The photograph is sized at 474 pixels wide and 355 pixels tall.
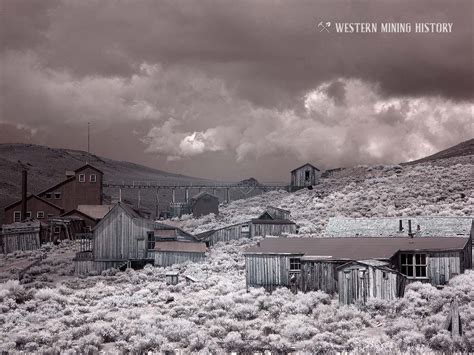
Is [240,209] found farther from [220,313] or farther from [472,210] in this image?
[220,313]

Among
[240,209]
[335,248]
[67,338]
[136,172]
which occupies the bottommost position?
[67,338]

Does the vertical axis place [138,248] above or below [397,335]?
above

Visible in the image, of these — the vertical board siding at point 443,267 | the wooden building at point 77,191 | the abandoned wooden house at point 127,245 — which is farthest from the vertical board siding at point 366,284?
the wooden building at point 77,191

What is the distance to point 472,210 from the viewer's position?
181 feet

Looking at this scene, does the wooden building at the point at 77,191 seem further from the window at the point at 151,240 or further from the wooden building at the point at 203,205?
the window at the point at 151,240

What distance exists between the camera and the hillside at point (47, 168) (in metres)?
112

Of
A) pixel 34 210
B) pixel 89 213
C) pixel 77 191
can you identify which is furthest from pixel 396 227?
pixel 34 210

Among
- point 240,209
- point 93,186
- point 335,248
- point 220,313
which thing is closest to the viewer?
point 220,313

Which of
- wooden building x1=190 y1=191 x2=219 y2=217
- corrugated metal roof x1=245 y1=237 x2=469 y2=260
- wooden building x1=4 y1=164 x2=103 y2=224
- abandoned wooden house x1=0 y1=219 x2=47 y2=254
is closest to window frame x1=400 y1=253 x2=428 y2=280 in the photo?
corrugated metal roof x1=245 y1=237 x2=469 y2=260

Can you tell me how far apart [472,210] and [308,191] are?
3437 centimetres

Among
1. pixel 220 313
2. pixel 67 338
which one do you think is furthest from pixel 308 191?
pixel 67 338

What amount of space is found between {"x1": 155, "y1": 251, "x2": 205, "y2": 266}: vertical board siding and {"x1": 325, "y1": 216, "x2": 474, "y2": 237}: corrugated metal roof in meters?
10.6

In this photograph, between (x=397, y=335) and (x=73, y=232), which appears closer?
(x=397, y=335)

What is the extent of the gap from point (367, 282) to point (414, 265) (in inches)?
188
